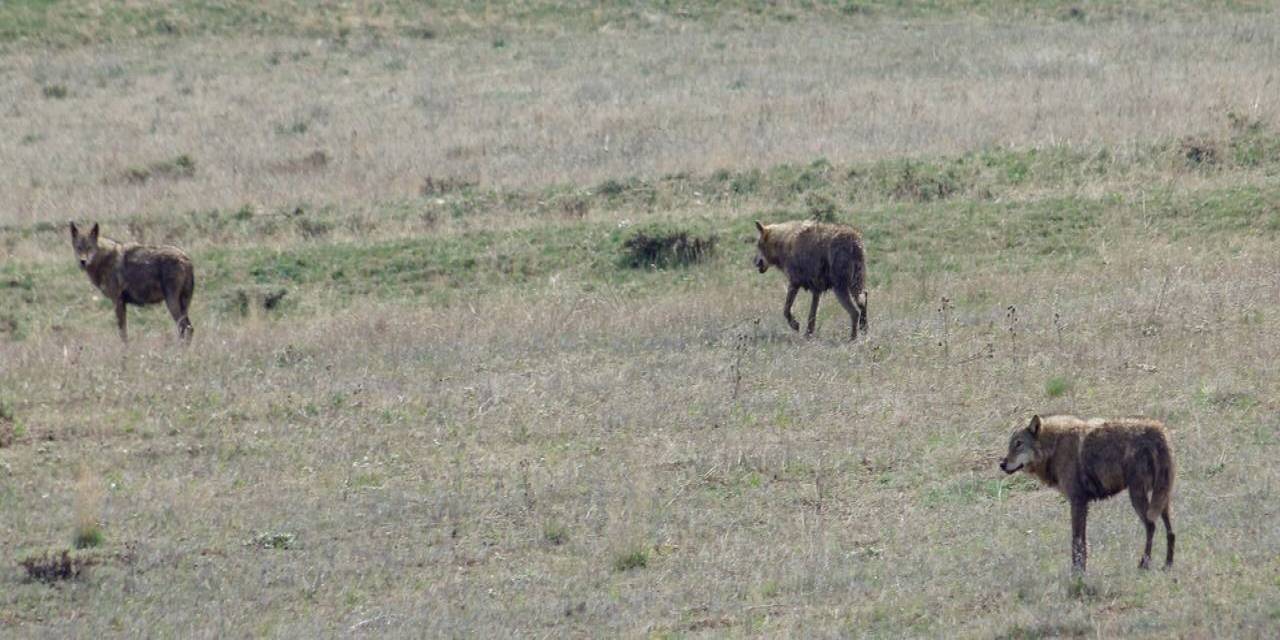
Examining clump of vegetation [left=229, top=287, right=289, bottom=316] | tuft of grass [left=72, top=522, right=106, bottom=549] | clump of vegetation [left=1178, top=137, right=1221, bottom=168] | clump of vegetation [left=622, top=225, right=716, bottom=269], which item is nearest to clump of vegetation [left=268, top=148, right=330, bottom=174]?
clump of vegetation [left=229, top=287, right=289, bottom=316]

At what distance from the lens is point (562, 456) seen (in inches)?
587

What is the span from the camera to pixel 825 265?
19.1m

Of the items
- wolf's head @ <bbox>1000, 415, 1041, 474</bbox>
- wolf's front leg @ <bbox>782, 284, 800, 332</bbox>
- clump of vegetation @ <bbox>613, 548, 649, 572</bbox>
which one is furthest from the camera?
wolf's front leg @ <bbox>782, 284, 800, 332</bbox>

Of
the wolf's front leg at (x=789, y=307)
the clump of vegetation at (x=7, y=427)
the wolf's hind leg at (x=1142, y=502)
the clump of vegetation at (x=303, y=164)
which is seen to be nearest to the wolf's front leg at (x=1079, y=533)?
the wolf's hind leg at (x=1142, y=502)

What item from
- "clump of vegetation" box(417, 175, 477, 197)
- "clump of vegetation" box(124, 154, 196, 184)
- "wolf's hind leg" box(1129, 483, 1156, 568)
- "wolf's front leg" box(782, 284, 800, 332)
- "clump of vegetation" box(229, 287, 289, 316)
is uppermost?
"wolf's hind leg" box(1129, 483, 1156, 568)

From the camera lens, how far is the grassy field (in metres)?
11.6

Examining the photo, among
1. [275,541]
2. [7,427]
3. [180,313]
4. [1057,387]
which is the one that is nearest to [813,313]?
[1057,387]

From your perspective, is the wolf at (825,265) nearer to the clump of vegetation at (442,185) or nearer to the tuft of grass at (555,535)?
the tuft of grass at (555,535)

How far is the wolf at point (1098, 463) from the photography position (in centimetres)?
1010

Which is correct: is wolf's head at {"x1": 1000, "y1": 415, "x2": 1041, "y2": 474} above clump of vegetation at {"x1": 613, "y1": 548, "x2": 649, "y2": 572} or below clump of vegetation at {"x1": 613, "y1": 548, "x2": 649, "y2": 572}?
above

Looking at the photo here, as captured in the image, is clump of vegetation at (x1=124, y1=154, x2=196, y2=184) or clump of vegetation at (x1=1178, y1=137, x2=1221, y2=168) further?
clump of vegetation at (x1=124, y1=154, x2=196, y2=184)

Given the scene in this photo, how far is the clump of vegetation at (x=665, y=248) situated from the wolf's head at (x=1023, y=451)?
13.0 metres

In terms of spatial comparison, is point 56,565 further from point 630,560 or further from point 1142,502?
point 1142,502

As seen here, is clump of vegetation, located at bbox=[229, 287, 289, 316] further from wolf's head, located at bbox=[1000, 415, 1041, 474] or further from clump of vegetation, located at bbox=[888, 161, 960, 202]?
wolf's head, located at bbox=[1000, 415, 1041, 474]
